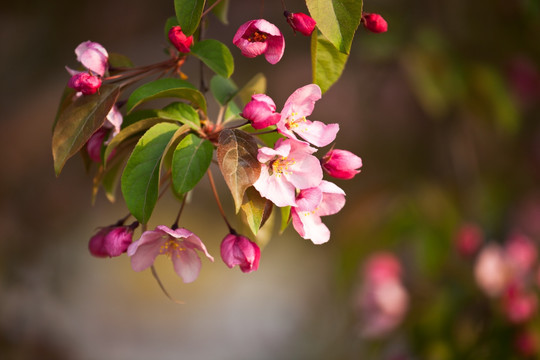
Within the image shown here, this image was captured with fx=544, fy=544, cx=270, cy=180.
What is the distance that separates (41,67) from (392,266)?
1.38 metres

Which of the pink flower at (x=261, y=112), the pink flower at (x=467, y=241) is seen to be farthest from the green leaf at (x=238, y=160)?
the pink flower at (x=467, y=241)

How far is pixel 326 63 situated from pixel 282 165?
144mm

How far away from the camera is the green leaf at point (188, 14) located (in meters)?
0.53

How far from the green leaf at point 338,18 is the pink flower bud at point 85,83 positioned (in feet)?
0.75

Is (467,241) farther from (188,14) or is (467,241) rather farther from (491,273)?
(188,14)

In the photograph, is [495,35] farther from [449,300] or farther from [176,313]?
[176,313]

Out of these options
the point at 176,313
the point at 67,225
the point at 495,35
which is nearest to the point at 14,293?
the point at 67,225

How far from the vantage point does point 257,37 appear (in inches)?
22.2

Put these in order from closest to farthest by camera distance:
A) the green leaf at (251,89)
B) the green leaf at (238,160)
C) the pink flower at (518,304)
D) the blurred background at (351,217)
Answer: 1. the green leaf at (238,160)
2. the green leaf at (251,89)
3. the pink flower at (518,304)
4. the blurred background at (351,217)

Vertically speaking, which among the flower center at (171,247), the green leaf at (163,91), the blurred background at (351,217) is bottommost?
the blurred background at (351,217)

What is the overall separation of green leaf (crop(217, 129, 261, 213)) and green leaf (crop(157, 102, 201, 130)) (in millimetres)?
50

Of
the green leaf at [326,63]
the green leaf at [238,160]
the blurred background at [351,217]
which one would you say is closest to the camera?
the green leaf at [238,160]

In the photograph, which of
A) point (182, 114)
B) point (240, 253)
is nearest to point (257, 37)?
point (182, 114)

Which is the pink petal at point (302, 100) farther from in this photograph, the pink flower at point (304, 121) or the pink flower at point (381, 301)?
the pink flower at point (381, 301)
